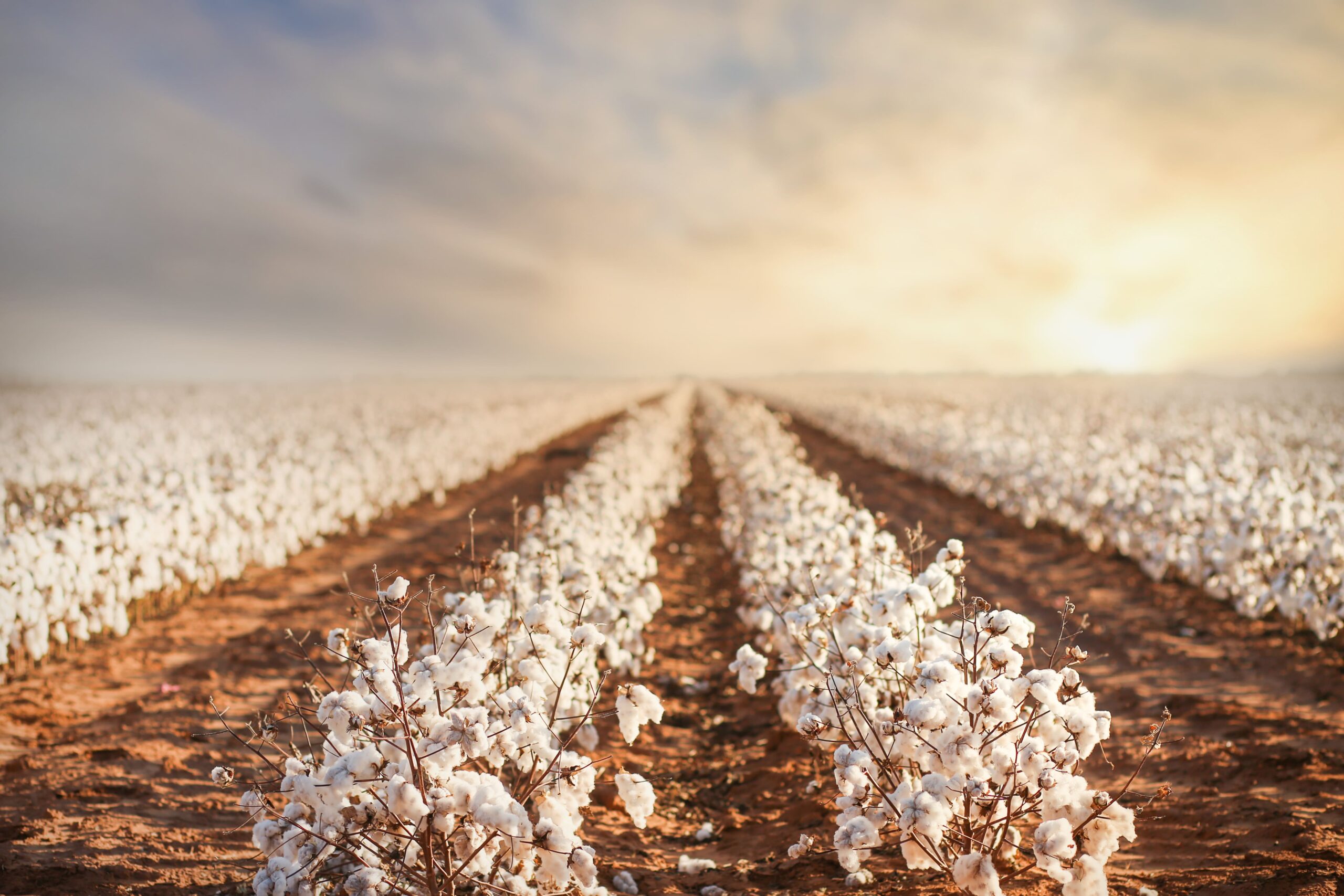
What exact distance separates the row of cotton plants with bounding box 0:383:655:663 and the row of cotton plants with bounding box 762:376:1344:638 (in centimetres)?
1277

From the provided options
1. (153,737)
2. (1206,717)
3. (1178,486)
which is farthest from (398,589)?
(1178,486)

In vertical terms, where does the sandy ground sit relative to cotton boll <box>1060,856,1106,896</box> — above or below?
below

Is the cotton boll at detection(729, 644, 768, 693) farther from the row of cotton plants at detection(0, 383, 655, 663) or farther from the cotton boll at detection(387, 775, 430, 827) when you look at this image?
the row of cotton plants at detection(0, 383, 655, 663)

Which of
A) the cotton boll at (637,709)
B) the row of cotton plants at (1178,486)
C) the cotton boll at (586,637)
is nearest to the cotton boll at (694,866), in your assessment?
the cotton boll at (637,709)

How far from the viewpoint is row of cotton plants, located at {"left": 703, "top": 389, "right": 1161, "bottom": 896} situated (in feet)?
10.6

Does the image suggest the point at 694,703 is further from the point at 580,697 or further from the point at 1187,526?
the point at 1187,526

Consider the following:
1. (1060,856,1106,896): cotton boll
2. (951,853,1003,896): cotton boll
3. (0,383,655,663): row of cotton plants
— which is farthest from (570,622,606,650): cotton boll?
(0,383,655,663): row of cotton plants

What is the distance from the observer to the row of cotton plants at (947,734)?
10.6 feet

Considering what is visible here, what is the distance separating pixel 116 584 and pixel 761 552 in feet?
25.1

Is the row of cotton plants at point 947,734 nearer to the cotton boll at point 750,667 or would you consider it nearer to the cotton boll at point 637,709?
the cotton boll at point 750,667

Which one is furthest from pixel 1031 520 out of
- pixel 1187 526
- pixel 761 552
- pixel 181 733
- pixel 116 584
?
pixel 116 584

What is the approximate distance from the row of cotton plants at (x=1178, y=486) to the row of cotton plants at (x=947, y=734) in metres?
5.06

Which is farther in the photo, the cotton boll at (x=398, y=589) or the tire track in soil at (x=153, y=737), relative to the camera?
the tire track in soil at (x=153, y=737)

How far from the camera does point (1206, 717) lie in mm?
6523
